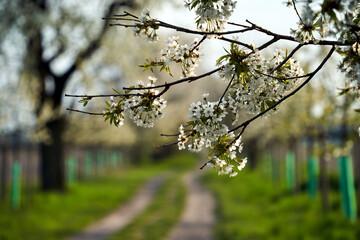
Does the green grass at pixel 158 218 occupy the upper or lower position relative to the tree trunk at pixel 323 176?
lower

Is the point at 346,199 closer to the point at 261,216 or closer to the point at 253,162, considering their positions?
the point at 261,216

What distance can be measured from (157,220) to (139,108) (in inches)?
461

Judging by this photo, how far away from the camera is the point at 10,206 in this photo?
1447 centimetres

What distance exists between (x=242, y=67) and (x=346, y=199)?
8268 mm

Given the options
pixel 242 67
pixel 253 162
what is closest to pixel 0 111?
pixel 242 67

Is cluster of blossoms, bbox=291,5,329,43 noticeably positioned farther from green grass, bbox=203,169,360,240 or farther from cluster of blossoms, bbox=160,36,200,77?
green grass, bbox=203,169,360,240

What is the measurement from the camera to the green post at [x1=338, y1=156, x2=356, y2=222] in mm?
10211

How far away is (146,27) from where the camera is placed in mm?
3342

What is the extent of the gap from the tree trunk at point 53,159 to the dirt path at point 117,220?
3259mm

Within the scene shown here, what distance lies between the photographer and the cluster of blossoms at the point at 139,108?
3.37 metres

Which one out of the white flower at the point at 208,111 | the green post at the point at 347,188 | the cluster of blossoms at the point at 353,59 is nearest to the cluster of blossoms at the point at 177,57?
the white flower at the point at 208,111

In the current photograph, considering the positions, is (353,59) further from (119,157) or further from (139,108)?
(119,157)

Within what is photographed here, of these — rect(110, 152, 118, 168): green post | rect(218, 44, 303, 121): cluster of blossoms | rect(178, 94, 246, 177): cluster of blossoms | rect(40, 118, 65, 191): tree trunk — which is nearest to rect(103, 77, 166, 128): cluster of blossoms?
rect(178, 94, 246, 177): cluster of blossoms

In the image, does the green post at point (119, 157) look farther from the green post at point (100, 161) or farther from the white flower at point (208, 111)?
the white flower at point (208, 111)
